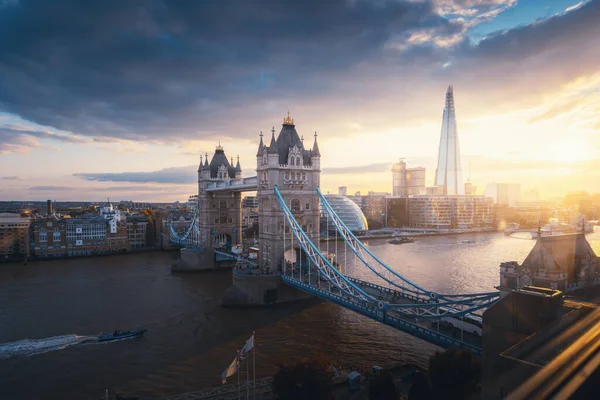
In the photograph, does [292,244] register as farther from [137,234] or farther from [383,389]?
[137,234]

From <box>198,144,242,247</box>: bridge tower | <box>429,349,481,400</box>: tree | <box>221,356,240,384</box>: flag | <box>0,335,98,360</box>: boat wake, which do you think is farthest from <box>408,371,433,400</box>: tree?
<box>198,144,242,247</box>: bridge tower

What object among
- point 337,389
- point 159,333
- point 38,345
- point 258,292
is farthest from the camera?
point 258,292

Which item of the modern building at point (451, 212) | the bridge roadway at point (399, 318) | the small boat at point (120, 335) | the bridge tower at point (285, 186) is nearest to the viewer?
the bridge roadway at point (399, 318)

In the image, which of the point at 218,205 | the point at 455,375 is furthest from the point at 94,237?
the point at 455,375

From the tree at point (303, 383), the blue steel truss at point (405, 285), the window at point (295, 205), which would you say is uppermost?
the window at point (295, 205)

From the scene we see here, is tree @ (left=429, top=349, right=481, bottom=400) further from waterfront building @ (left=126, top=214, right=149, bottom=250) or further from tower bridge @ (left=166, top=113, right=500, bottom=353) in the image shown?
waterfront building @ (left=126, top=214, right=149, bottom=250)

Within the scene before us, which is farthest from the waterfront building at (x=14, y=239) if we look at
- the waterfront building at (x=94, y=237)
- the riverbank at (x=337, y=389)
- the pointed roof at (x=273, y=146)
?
the riverbank at (x=337, y=389)

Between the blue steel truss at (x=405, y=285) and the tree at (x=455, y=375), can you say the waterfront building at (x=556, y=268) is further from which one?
the tree at (x=455, y=375)
